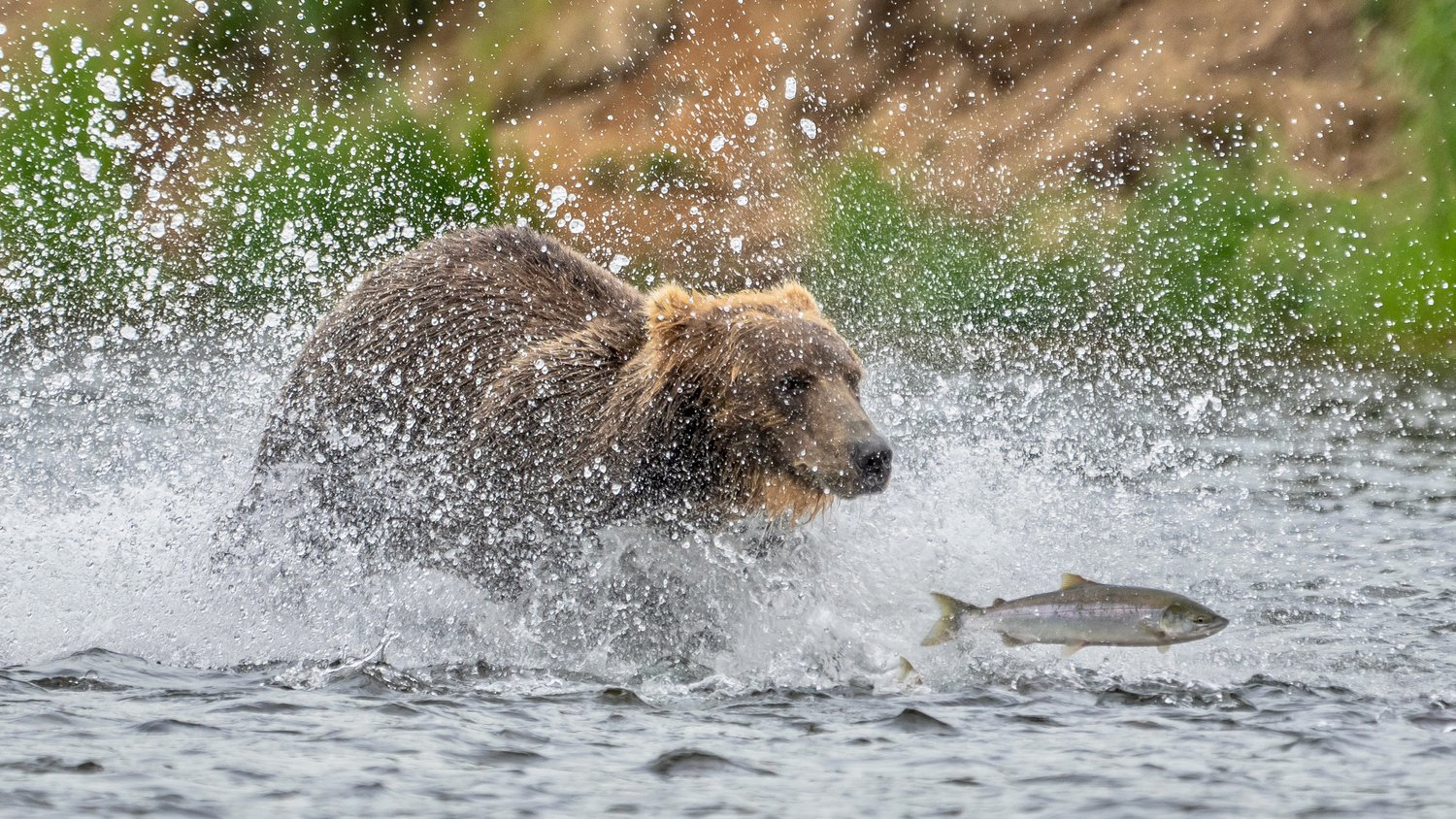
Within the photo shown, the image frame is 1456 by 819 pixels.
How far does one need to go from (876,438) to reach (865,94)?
13.0 m

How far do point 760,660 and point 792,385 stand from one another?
998 mm

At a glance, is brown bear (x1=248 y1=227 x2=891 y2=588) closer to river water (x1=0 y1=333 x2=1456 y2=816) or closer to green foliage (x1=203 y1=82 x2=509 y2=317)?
river water (x1=0 y1=333 x2=1456 y2=816)

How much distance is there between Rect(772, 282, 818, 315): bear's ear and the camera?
608 cm

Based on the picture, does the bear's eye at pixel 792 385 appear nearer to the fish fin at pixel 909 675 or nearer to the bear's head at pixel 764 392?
the bear's head at pixel 764 392

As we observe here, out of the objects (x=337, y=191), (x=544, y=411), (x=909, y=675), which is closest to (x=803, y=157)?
(x=337, y=191)

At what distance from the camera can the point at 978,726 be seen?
4562 millimetres

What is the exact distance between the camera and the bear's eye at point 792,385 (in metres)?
5.61

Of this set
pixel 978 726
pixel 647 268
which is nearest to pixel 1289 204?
pixel 647 268

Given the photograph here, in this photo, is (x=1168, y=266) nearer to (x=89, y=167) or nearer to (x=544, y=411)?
(x=89, y=167)

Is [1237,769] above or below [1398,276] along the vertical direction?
below

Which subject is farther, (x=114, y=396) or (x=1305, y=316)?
(x=1305, y=316)

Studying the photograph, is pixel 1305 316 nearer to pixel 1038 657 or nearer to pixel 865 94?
pixel 865 94

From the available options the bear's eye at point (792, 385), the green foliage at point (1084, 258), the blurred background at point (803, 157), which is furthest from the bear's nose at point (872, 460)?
the green foliage at point (1084, 258)

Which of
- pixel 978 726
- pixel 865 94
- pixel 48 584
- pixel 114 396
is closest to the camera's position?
pixel 978 726
